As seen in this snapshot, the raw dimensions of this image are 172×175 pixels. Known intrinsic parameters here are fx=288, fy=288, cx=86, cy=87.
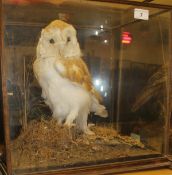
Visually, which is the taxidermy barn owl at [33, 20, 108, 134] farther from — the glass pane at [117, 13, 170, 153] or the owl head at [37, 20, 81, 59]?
the glass pane at [117, 13, 170, 153]

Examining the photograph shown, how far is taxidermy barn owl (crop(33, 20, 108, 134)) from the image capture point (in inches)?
34.6

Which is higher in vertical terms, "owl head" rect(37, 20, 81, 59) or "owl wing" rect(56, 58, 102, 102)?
Answer: "owl head" rect(37, 20, 81, 59)

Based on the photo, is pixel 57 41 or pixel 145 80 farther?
pixel 145 80

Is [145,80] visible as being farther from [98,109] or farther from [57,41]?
[57,41]

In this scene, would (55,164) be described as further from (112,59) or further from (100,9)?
(100,9)

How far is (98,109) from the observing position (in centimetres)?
101

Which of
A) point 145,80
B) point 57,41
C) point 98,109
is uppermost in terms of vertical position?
point 57,41

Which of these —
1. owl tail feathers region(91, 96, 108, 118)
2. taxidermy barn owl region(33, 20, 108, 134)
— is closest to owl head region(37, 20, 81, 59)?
taxidermy barn owl region(33, 20, 108, 134)

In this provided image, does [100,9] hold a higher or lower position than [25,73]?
higher

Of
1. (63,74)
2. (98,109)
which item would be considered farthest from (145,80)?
(63,74)

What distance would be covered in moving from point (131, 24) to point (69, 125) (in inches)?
15.9

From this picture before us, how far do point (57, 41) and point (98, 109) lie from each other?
0.28 meters

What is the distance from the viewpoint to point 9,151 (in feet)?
2.57

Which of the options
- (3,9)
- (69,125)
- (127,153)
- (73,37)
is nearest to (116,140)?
(127,153)
